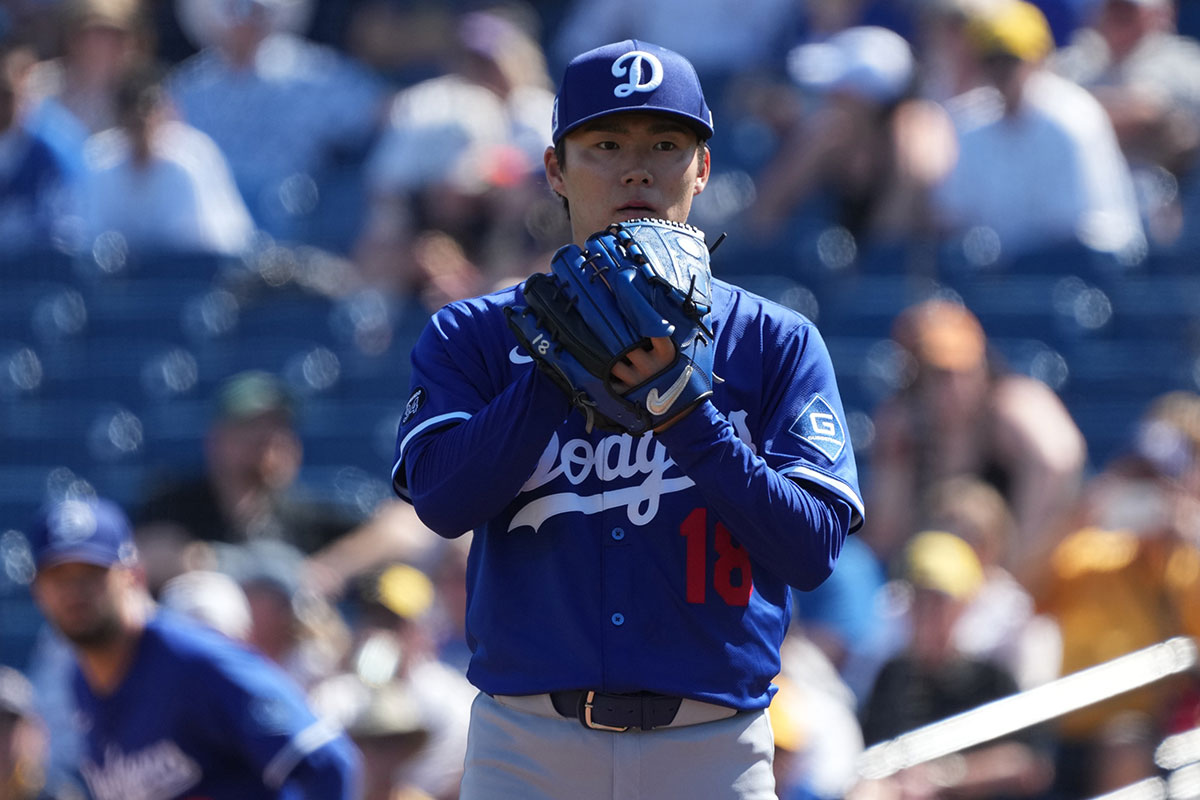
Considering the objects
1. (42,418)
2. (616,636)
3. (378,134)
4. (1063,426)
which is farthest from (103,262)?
(616,636)

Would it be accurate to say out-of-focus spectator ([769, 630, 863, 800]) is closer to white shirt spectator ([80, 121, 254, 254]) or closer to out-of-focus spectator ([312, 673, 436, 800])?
out-of-focus spectator ([312, 673, 436, 800])

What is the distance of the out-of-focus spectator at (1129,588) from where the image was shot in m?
5.45

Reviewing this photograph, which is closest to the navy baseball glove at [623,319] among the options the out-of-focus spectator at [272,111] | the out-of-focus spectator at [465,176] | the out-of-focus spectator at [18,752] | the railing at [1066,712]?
the railing at [1066,712]

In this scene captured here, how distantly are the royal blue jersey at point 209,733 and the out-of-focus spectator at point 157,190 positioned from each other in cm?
421

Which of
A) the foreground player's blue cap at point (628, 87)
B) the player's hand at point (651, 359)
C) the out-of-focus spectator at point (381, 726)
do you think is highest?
the foreground player's blue cap at point (628, 87)

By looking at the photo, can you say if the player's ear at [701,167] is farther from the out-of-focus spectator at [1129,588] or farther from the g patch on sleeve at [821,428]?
the out-of-focus spectator at [1129,588]

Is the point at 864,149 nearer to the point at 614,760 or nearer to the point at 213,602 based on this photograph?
the point at 213,602

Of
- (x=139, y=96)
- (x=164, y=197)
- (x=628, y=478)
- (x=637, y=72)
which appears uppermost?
(x=139, y=96)

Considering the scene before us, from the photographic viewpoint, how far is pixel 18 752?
5.86 m

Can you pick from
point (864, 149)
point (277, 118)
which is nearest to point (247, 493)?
point (864, 149)

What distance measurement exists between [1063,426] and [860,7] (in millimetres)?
3112

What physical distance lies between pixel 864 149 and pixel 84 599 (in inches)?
166

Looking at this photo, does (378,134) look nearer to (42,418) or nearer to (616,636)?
(42,418)

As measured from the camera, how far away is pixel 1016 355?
23.7ft
